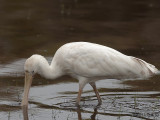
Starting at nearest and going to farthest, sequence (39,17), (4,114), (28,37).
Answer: (4,114) → (28,37) → (39,17)

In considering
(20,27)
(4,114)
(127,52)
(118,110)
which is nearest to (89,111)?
(118,110)

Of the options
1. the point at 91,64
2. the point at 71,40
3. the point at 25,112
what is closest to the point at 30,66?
the point at 25,112

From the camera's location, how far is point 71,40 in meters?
15.2

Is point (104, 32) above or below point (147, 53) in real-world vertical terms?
above

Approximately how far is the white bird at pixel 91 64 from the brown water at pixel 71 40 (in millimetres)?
527

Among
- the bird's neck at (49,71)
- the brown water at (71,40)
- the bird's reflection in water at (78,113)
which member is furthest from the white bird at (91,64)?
the brown water at (71,40)

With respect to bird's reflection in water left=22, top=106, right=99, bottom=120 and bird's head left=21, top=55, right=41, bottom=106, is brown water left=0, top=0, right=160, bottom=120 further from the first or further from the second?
bird's head left=21, top=55, right=41, bottom=106

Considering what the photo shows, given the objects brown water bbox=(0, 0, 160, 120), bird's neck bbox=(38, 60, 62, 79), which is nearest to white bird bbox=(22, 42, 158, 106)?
bird's neck bbox=(38, 60, 62, 79)

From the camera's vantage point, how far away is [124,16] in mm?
18500

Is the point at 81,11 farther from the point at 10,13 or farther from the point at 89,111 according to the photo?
the point at 89,111

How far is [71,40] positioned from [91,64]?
5.33 m

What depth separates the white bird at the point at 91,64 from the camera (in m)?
9.77

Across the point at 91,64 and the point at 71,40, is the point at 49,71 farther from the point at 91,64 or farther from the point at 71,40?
the point at 71,40

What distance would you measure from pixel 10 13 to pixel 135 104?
9615mm
